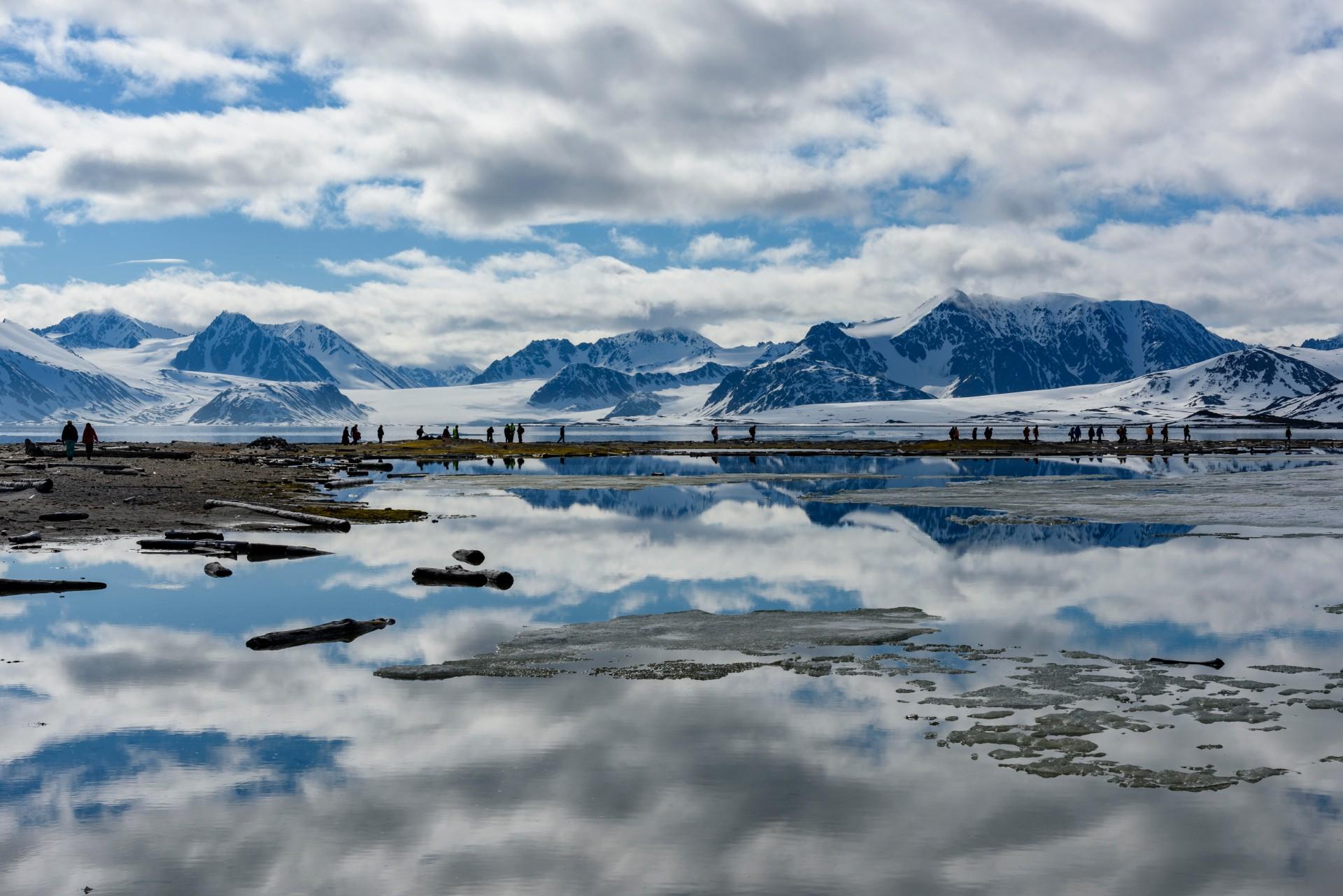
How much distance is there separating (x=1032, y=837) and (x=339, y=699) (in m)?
10.0

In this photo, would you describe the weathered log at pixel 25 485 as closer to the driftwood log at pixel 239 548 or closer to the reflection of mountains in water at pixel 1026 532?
the driftwood log at pixel 239 548

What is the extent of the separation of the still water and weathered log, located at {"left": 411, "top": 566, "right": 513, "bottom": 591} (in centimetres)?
66

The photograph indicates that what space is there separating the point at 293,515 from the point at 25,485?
655 inches

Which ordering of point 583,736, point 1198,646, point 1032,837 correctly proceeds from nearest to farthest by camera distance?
1. point 1032,837
2. point 583,736
3. point 1198,646

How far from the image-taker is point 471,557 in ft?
A: 102

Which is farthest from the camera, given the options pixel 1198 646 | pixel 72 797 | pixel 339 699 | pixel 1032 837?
pixel 1198 646

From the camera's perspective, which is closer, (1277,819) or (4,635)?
(1277,819)

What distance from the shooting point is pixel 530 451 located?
126188mm

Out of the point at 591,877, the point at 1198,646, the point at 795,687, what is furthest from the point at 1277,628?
the point at 591,877

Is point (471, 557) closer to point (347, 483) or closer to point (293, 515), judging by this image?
point (293, 515)

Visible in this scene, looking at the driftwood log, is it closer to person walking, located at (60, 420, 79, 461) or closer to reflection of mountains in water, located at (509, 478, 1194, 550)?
reflection of mountains in water, located at (509, 478, 1194, 550)

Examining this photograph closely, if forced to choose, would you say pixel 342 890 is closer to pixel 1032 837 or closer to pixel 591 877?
pixel 591 877

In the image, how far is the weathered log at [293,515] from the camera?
40.0m

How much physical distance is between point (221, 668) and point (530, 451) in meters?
108
